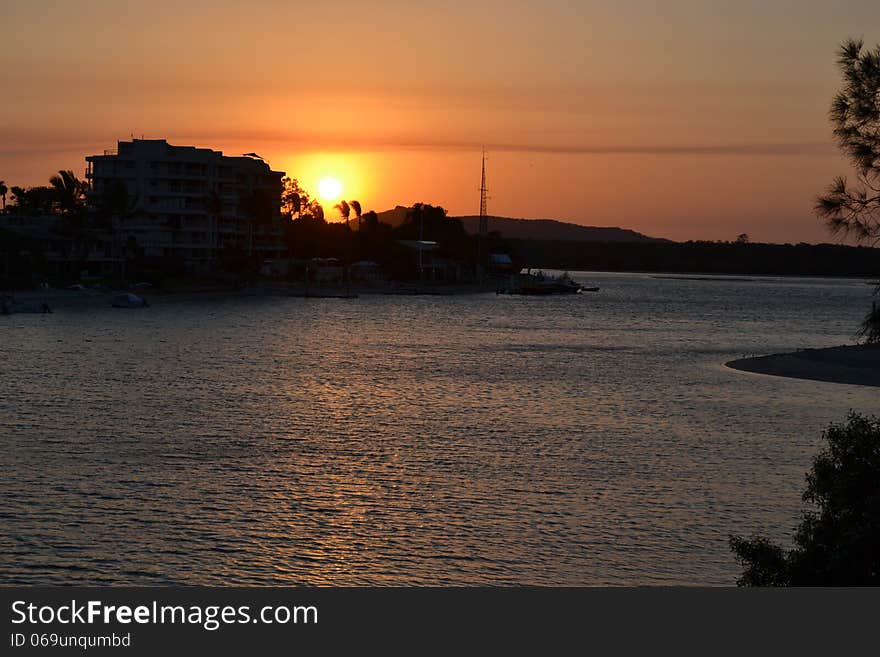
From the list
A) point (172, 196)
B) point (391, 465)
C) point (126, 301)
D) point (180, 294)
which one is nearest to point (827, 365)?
point (391, 465)

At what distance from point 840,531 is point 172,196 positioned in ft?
534

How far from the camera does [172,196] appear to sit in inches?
6560

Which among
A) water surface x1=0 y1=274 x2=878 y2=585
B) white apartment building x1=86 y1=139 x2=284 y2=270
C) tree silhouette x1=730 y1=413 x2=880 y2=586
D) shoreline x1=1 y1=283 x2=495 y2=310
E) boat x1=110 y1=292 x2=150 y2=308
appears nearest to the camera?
tree silhouette x1=730 y1=413 x2=880 y2=586

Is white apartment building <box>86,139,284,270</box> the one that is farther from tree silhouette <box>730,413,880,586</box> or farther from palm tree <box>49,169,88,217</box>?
tree silhouette <box>730,413,880,586</box>

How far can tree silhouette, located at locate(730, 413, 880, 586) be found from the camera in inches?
458

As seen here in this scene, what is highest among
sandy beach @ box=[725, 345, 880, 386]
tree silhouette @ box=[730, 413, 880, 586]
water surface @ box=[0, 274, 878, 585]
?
tree silhouette @ box=[730, 413, 880, 586]

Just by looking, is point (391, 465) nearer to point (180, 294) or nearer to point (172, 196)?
point (180, 294)

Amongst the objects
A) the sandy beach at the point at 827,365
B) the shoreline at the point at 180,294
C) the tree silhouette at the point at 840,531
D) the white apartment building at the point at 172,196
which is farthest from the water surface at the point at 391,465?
the white apartment building at the point at 172,196

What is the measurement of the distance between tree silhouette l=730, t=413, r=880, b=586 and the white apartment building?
154795 millimetres

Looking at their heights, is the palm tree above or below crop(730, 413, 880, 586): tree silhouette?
above

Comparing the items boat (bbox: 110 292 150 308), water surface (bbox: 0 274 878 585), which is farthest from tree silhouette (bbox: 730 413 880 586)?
boat (bbox: 110 292 150 308)

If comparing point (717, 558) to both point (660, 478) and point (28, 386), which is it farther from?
point (28, 386)

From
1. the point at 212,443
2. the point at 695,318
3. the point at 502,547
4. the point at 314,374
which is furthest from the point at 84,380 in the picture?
the point at 695,318

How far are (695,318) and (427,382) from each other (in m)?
89.1
